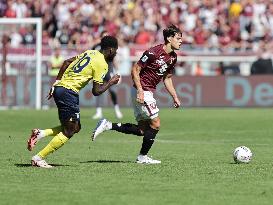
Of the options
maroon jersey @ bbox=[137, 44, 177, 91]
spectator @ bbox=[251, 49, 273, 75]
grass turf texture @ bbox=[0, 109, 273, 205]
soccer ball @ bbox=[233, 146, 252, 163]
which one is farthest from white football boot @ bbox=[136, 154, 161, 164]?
spectator @ bbox=[251, 49, 273, 75]

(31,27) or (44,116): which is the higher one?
(31,27)

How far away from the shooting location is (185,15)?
35562mm

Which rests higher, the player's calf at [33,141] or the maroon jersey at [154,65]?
the maroon jersey at [154,65]

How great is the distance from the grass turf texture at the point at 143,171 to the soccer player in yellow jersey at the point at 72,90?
355mm

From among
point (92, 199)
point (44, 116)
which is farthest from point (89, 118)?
point (92, 199)

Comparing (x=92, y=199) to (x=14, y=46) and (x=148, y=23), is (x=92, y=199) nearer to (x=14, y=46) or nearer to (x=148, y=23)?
(x=14, y=46)

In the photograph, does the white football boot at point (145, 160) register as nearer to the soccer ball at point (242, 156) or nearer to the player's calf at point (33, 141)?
the soccer ball at point (242, 156)

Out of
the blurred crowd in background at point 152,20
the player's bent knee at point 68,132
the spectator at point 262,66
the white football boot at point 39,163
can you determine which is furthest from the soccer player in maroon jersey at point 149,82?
the blurred crowd in background at point 152,20

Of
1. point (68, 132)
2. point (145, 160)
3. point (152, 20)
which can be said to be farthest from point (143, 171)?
point (152, 20)

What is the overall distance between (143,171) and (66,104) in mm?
1471

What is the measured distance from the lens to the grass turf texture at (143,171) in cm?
1075

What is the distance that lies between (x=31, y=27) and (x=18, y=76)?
69.5 inches

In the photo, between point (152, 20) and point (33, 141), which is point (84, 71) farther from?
point (152, 20)

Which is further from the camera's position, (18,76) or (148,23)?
(148,23)
